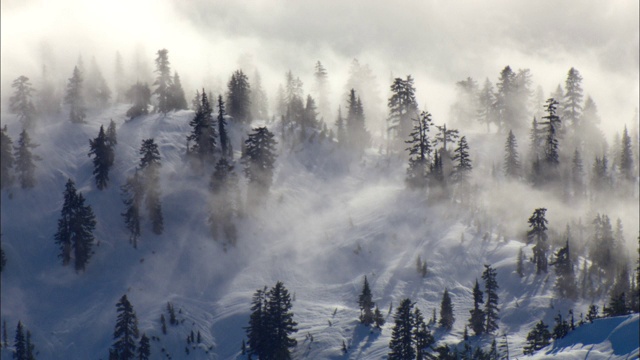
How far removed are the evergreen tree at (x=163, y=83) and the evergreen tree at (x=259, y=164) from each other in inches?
1027

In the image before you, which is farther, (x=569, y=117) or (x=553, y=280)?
(x=569, y=117)

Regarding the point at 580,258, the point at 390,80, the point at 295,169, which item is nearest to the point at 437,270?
the point at 580,258

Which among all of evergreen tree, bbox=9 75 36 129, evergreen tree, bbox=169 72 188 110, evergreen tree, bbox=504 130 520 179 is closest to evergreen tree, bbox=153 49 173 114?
evergreen tree, bbox=169 72 188 110

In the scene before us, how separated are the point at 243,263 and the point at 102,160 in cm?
2459

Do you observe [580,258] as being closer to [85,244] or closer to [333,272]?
[333,272]

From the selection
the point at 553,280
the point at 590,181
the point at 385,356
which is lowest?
the point at 385,356

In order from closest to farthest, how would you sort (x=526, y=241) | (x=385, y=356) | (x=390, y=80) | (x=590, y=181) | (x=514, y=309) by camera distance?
(x=385, y=356)
(x=514, y=309)
(x=526, y=241)
(x=590, y=181)
(x=390, y=80)

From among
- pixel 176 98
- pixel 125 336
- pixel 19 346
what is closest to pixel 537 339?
pixel 125 336

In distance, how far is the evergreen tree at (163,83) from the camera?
127438mm

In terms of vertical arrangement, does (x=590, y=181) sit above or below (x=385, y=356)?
above

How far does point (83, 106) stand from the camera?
13212 centimetres

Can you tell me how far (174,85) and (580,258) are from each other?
72.2 m

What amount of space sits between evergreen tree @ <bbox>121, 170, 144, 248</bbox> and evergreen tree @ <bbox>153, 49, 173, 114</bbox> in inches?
1164

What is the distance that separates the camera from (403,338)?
69250mm
